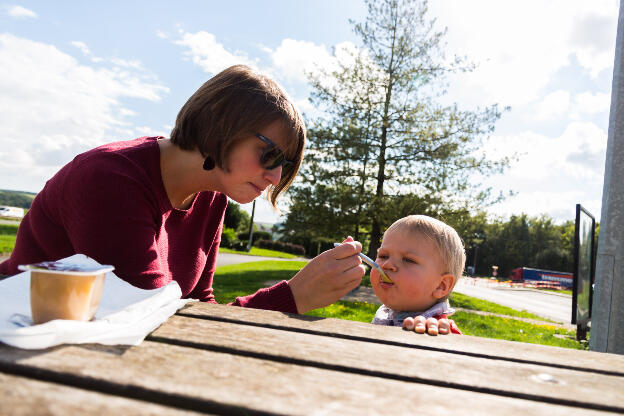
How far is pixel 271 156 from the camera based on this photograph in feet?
6.37

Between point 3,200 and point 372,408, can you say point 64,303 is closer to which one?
point 372,408

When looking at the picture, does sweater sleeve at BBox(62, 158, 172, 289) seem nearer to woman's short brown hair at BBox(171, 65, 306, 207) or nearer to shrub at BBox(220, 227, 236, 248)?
woman's short brown hair at BBox(171, 65, 306, 207)

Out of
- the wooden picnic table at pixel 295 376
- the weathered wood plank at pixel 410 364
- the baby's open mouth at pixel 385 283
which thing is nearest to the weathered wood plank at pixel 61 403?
the wooden picnic table at pixel 295 376

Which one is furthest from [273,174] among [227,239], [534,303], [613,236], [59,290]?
[227,239]

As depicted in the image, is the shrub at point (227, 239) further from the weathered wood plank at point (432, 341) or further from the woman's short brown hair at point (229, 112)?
the weathered wood plank at point (432, 341)

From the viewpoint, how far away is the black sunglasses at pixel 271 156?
75.0 inches

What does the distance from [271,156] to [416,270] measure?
0.94m

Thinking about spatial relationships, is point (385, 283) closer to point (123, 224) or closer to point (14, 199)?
point (123, 224)

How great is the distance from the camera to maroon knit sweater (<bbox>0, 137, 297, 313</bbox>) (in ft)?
4.55

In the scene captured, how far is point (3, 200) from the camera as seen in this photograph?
4409 inches

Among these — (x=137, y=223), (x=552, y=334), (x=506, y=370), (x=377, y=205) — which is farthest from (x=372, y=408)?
(x=377, y=205)

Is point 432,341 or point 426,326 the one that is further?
point 426,326

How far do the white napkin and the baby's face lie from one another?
4.02 feet

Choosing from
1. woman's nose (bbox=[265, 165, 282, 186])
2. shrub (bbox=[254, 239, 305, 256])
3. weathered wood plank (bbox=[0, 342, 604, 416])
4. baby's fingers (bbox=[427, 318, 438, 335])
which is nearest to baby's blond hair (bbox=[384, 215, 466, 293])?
woman's nose (bbox=[265, 165, 282, 186])
